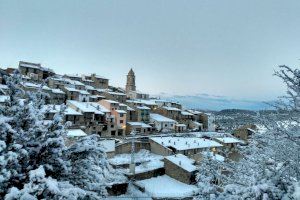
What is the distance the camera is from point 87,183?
29.1ft

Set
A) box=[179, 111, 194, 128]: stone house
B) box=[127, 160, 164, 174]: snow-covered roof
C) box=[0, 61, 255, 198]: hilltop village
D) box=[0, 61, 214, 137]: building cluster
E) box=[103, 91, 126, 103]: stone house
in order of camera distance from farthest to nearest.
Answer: box=[179, 111, 194, 128]: stone house, box=[103, 91, 126, 103]: stone house, box=[0, 61, 214, 137]: building cluster, box=[127, 160, 164, 174]: snow-covered roof, box=[0, 61, 255, 198]: hilltop village

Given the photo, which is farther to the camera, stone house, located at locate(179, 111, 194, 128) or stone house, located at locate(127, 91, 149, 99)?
stone house, located at locate(127, 91, 149, 99)

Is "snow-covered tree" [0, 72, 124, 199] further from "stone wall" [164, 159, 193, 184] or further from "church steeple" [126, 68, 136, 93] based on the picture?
"church steeple" [126, 68, 136, 93]

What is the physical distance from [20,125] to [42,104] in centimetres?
130

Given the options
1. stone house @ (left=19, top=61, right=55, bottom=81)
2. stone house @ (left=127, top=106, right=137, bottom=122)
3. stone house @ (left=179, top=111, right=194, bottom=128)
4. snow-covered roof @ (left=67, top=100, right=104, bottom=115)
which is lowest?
stone house @ (left=179, top=111, right=194, bottom=128)

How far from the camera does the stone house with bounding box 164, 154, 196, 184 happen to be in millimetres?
37719

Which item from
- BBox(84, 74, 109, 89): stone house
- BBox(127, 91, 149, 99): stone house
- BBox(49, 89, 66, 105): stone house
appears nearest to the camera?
BBox(49, 89, 66, 105): stone house

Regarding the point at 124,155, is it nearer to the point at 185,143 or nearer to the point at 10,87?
the point at 185,143

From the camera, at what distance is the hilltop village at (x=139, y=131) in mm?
37969

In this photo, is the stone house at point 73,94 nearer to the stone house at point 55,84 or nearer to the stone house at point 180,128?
the stone house at point 55,84

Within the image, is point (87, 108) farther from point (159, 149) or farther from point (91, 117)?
point (159, 149)

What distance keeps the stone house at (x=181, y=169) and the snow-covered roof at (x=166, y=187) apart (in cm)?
59

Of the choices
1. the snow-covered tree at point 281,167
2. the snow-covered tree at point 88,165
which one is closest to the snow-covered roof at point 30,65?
the snow-covered tree at point 88,165

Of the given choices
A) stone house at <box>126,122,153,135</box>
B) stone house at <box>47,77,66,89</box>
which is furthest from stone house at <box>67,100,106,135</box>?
stone house at <box>47,77,66,89</box>
